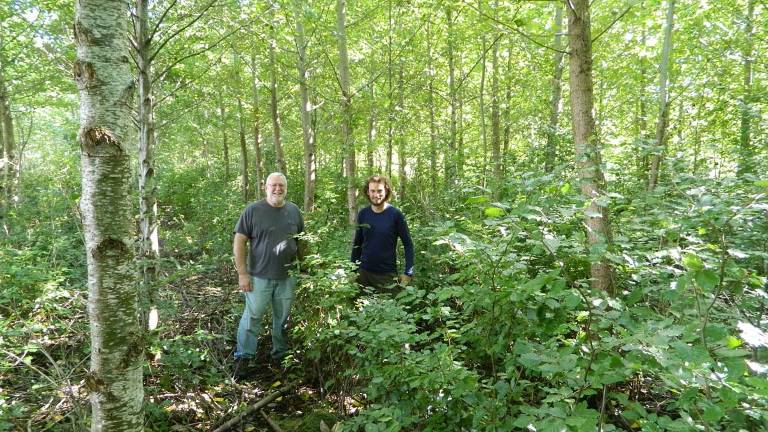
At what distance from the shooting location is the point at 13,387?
11.5 feet

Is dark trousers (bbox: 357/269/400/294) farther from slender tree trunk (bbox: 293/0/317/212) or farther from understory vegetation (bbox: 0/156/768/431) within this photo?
slender tree trunk (bbox: 293/0/317/212)

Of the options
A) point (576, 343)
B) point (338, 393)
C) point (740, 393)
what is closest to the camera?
point (740, 393)

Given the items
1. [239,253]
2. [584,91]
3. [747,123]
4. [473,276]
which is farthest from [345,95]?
[747,123]

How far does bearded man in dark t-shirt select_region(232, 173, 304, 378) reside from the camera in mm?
4668

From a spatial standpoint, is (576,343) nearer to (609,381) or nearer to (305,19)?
(609,381)

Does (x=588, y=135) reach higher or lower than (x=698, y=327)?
higher

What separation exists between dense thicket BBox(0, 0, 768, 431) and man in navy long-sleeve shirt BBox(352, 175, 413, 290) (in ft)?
1.17

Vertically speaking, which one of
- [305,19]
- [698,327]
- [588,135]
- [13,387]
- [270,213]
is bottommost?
[13,387]

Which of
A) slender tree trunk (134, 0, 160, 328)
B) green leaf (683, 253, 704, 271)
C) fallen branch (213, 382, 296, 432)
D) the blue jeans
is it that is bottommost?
fallen branch (213, 382, 296, 432)

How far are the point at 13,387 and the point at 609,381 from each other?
4665 mm

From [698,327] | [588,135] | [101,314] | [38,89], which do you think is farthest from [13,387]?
[38,89]

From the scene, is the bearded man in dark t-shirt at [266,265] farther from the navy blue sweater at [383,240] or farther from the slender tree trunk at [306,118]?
the slender tree trunk at [306,118]

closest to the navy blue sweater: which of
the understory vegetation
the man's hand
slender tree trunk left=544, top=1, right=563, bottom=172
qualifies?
the understory vegetation

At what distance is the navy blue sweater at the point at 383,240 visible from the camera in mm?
4734
